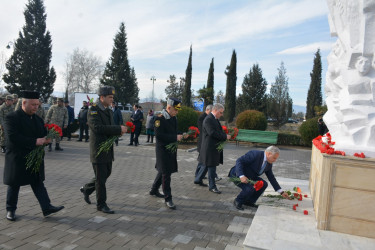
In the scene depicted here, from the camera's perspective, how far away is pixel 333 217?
353 cm

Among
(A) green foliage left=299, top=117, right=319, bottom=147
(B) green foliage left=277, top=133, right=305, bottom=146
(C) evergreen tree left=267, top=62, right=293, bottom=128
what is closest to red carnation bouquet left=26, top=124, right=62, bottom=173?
(A) green foliage left=299, top=117, right=319, bottom=147

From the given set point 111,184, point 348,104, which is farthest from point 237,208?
point 111,184

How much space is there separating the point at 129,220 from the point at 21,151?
1832mm

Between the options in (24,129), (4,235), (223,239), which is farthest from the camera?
(24,129)

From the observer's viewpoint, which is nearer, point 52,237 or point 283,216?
point 52,237

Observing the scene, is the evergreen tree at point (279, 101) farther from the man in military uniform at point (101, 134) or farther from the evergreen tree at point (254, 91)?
the man in military uniform at point (101, 134)

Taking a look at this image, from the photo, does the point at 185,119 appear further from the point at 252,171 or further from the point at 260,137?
the point at 252,171

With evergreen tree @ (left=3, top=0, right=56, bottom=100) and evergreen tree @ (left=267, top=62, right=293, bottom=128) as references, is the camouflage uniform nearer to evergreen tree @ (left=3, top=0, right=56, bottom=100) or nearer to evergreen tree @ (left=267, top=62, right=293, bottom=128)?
evergreen tree @ (left=267, top=62, right=293, bottom=128)

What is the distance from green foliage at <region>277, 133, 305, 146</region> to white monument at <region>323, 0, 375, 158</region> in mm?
12819

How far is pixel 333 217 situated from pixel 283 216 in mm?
700

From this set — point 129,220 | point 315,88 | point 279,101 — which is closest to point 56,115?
point 129,220

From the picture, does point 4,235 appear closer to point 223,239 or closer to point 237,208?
point 223,239

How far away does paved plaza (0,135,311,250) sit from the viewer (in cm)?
338

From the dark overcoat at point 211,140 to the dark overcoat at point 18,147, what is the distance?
10.5 feet
